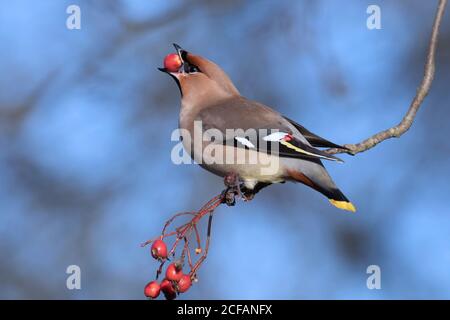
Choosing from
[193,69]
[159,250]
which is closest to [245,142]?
[193,69]

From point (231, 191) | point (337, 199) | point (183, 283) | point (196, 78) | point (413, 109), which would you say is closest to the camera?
point (183, 283)

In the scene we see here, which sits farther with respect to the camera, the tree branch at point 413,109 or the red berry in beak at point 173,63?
the red berry in beak at point 173,63

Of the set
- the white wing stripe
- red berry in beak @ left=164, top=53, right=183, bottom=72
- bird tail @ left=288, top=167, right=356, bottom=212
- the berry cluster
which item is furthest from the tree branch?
red berry in beak @ left=164, top=53, right=183, bottom=72

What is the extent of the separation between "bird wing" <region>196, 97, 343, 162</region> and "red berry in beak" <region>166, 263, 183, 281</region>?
0.78m

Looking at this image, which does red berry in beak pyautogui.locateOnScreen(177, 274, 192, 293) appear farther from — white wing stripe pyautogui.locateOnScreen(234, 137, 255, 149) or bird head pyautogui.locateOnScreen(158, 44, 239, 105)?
bird head pyautogui.locateOnScreen(158, 44, 239, 105)

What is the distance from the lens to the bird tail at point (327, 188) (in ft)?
14.3

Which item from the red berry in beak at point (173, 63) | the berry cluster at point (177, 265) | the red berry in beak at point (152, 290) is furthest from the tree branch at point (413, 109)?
the red berry in beak at point (173, 63)

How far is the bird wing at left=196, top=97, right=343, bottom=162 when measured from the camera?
4.57m

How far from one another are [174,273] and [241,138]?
94cm

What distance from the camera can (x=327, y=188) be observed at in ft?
14.6

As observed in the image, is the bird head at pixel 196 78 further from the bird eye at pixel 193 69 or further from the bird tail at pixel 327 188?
the bird tail at pixel 327 188

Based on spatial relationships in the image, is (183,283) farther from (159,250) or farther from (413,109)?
(413,109)
